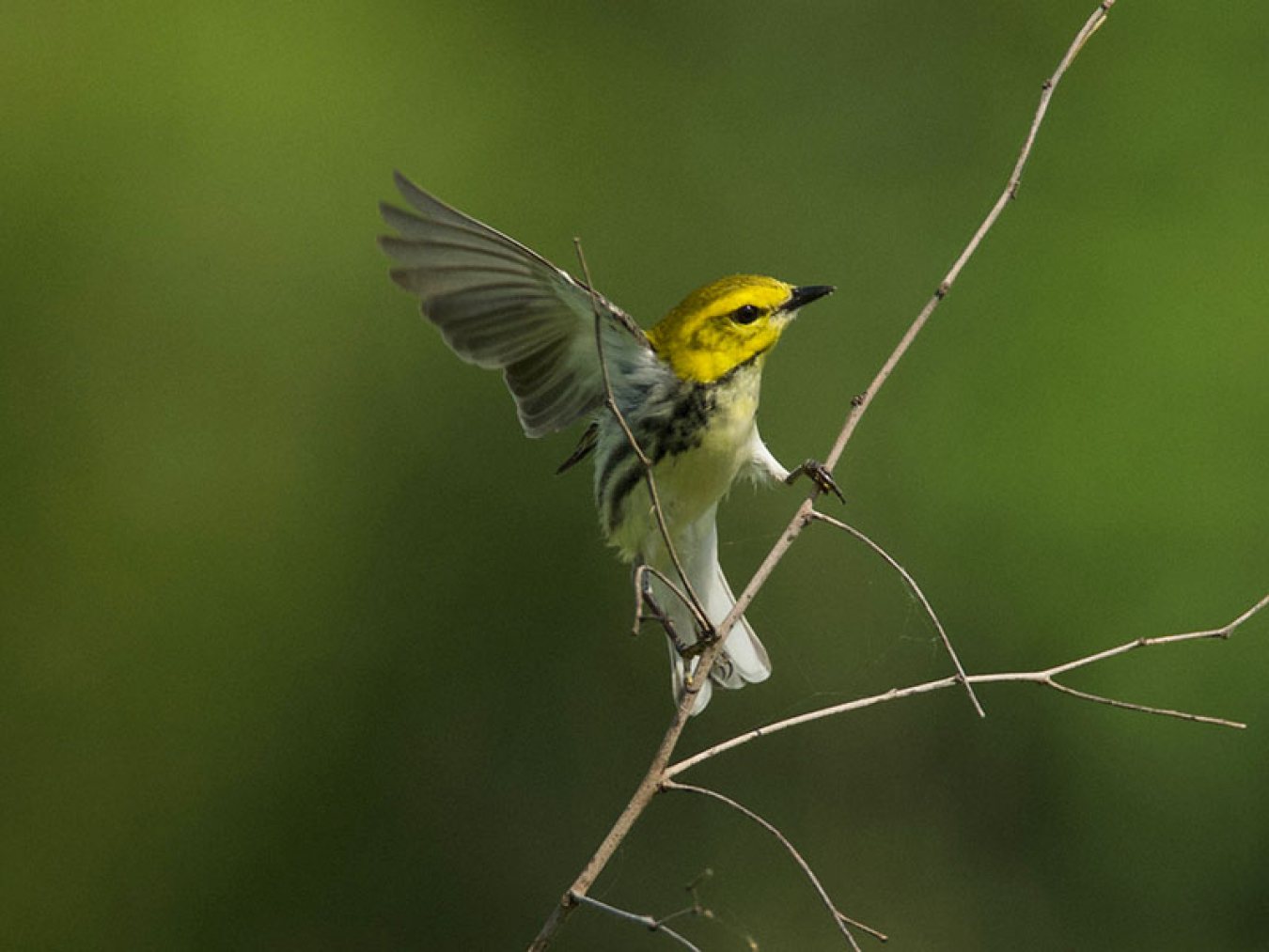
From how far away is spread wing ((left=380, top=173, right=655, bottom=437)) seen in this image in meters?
2.99


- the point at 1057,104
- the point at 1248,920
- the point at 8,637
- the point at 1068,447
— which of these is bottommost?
the point at 1248,920

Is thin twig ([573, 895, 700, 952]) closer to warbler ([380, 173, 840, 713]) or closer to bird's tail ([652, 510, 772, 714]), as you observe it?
warbler ([380, 173, 840, 713])

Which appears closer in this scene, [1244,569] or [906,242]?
[1244,569]

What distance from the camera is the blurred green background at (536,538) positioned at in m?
4.85

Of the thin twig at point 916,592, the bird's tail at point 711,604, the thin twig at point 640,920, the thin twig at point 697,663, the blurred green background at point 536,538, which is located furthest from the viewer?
the blurred green background at point 536,538

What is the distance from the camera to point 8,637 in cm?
509

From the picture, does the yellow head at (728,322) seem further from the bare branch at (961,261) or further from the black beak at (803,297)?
the bare branch at (961,261)

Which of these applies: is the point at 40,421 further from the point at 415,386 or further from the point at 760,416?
the point at 760,416

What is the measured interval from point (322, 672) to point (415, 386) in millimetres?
893

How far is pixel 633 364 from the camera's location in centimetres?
320

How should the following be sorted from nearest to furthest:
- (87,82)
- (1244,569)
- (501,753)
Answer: (1244,569), (501,753), (87,82)

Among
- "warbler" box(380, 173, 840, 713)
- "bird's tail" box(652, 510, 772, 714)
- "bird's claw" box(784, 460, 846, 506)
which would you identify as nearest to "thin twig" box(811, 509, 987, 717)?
"bird's claw" box(784, 460, 846, 506)

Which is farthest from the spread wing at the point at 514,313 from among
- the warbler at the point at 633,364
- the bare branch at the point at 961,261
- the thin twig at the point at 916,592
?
the thin twig at the point at 916,592

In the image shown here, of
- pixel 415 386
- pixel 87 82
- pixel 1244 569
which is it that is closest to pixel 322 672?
pixel 415 386
